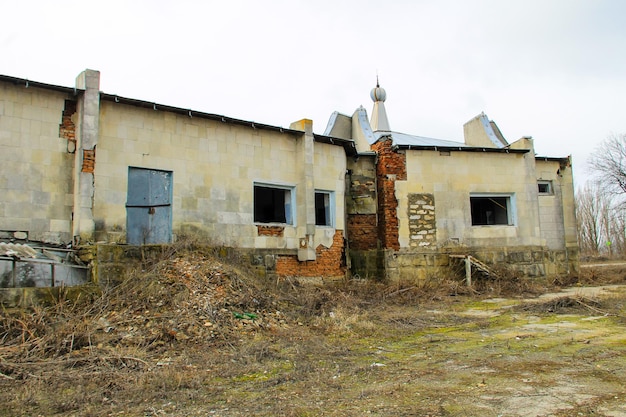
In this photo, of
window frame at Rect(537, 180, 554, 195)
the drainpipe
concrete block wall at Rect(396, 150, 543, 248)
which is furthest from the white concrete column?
window frame at Rect(537, 180, 554, 195)

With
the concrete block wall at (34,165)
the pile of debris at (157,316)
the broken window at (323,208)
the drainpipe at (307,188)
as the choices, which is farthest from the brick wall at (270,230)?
the concrete block wall at (34,165)

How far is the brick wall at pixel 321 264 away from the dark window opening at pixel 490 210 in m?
6.09

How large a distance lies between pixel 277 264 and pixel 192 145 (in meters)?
3.92

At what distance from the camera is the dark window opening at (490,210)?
1706 centimetres

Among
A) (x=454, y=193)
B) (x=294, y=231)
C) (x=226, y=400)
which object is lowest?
(x=226, y=400)

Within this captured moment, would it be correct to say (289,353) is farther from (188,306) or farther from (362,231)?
(362,231)

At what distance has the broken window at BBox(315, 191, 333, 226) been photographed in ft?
48.7

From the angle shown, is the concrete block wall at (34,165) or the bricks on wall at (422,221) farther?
the bricks on wall at (422,221)

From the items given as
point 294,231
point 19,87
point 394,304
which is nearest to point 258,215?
point 294,231

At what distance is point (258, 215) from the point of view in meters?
16.8

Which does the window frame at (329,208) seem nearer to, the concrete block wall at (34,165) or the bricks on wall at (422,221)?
the bricks on wall at (422,221)

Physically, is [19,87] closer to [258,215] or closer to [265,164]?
[265,164]

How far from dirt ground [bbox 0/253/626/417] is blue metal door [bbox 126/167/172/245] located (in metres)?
1.98

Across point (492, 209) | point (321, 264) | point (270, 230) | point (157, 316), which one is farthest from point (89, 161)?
point (492, 209)
